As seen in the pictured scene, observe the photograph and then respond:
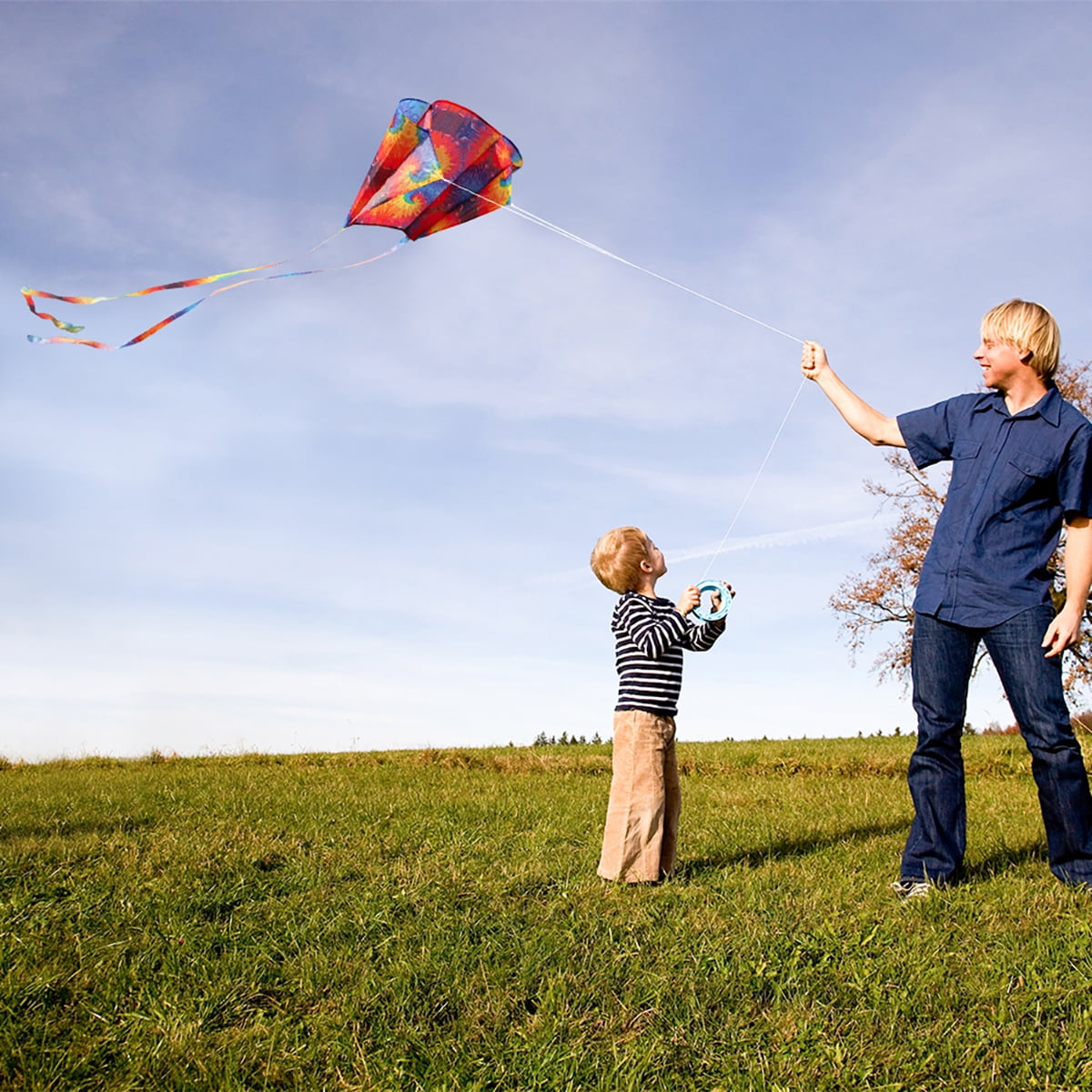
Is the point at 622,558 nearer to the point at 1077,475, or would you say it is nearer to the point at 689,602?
the point at 689,602

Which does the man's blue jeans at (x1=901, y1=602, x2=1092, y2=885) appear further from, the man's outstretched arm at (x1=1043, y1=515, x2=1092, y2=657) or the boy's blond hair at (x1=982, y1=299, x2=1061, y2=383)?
the boy's blond hair at (x1=982, y1=299, x2=1061, y2=383)

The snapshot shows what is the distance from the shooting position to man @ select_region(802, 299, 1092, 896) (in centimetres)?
523

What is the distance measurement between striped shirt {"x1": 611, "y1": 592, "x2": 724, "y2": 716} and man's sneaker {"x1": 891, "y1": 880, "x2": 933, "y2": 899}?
1.51 meters

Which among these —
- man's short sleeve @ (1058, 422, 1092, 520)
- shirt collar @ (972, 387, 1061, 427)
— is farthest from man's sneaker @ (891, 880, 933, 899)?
shirt collar @ (972, 387, 1061, 427)

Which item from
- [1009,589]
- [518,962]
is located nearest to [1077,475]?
[1009,589]

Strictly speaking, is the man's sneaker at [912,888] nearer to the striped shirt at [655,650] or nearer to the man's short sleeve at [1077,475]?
the striped shirt at [655,650]

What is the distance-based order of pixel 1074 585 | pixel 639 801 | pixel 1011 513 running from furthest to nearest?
pixel 639 801 < pixel 1074 585 < pixel 1011 513

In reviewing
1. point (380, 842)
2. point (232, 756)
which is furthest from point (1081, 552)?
point (232, 756)

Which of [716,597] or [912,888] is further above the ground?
[716,597]

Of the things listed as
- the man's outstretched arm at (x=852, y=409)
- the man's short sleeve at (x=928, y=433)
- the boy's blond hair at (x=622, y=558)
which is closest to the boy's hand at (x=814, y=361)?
the man's outstretched arm at (x=852, y=409)

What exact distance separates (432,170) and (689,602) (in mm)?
3649

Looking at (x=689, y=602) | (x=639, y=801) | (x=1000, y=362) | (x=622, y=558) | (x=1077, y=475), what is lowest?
(x=639, y=801)

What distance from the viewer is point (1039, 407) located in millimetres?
5375

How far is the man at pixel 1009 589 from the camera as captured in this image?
5234 mm
